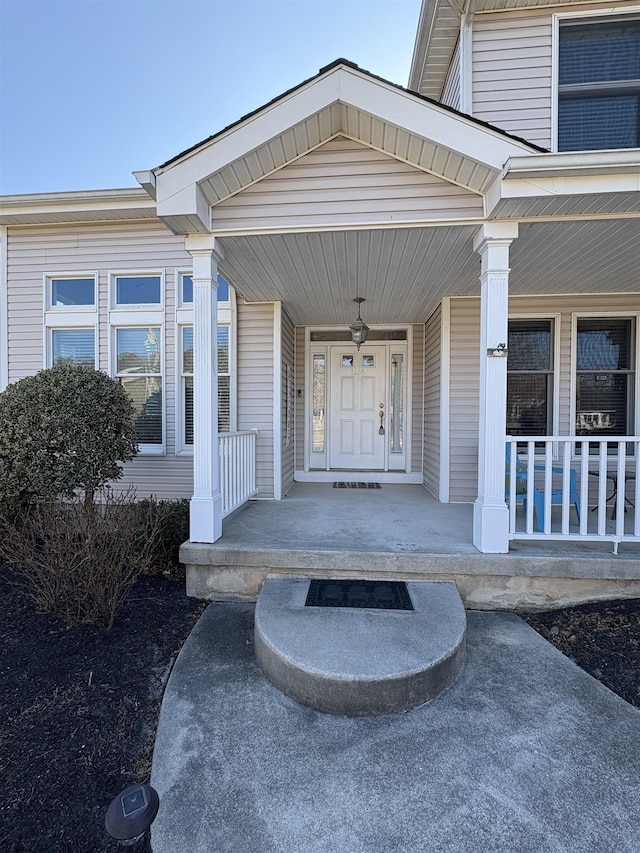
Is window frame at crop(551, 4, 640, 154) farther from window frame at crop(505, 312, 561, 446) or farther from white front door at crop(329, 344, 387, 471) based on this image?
white front door at crop(329, 344, 387, 471)

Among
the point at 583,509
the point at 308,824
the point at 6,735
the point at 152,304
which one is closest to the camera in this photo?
the point at 308,824

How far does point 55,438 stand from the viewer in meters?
4.05

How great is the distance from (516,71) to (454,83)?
67cm

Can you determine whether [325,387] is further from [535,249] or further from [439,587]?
[439,587]

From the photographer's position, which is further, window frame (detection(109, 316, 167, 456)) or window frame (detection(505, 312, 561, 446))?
window frame (detection(109, 316, 167, 456))

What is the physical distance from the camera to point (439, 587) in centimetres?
302

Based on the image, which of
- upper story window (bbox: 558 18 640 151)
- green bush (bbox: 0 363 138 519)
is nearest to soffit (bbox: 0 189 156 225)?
green bush (bbox: 0 363 138 519)

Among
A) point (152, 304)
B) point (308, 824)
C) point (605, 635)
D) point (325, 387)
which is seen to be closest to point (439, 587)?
point (605, 635)

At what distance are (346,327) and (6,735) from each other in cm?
555

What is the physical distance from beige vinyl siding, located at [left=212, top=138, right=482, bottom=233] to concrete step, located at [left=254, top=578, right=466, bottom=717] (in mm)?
2731

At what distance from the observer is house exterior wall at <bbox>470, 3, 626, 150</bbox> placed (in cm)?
400

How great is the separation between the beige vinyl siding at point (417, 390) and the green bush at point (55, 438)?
12.9 ft

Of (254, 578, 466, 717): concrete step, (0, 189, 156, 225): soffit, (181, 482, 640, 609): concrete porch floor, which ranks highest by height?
(0, 189, 156, 225): soffit

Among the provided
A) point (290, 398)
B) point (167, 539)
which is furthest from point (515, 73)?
point (167, 539)
